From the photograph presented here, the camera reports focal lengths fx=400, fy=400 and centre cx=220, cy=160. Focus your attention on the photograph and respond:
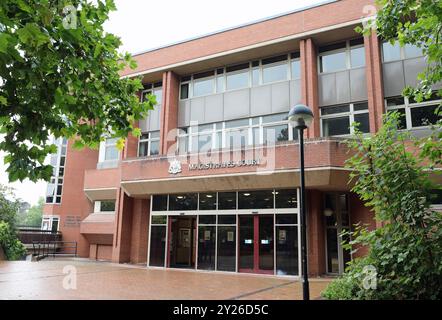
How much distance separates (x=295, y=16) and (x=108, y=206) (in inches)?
590

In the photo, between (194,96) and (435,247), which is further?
(194,96)

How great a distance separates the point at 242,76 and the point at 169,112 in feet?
13.6

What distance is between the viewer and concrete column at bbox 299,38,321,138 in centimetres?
1700

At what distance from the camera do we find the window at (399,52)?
1630 centimetres

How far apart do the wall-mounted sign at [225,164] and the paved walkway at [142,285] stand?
446 centimetres

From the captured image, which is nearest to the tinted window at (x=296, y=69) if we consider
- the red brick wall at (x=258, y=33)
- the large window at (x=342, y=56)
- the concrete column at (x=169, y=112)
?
the large window at (x=342, y=56)

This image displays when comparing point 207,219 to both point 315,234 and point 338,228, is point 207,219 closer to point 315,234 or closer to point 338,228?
point 315,234

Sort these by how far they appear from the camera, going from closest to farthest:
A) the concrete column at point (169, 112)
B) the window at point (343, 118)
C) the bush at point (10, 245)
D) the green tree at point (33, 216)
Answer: the window at point (343, 118) → the concrete column at point (169, 112) → the bush at point (10, 245) → the green tree at point (33, 216)

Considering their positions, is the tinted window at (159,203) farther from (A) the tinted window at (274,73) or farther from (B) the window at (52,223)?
(B) the window at (52,223)

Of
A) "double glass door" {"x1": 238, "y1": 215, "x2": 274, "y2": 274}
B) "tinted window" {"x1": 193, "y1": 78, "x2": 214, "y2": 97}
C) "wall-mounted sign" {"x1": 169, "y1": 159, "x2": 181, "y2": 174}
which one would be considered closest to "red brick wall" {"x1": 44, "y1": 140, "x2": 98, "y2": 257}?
"tinted window" {"x1": 193, "y1": 78, "x2": 214, "y2": 97}

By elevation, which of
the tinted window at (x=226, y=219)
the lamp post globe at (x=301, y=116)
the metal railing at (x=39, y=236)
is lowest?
the metal railing at (x=39, y=236)
